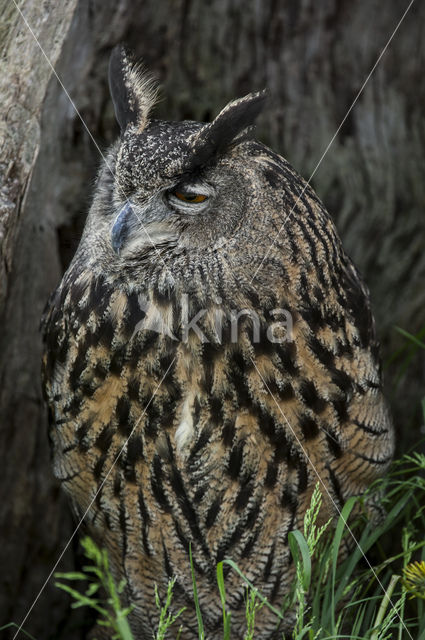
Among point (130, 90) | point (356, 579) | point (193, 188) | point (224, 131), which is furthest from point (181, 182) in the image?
point (356, 579)

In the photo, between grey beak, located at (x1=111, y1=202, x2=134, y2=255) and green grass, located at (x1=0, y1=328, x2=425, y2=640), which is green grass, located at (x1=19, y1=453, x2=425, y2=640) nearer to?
green grass, located at (x1=0, y1=328, x2=425, y2=640)

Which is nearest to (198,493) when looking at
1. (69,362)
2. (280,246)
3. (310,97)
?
(69,362)

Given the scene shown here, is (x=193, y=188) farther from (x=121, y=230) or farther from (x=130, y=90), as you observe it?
(x=130, y=90)

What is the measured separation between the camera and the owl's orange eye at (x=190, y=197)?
Answer: 5.74 feet

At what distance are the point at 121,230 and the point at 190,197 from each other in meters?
0.17

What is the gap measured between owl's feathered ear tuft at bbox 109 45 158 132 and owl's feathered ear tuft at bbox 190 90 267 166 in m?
0.19

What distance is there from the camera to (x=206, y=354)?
6.13 feet

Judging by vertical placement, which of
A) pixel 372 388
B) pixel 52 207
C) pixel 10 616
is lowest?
pixel 10 616

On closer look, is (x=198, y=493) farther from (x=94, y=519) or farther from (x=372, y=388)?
(x=372, y=388)

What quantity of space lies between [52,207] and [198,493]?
1.16 metres

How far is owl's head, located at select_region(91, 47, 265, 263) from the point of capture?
5.63 ft

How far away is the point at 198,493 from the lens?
6.44 feet

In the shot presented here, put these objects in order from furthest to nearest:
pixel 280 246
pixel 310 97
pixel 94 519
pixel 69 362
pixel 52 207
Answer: pixel 310 97
pixel 52 207
pixel 94 519
pixel 69 362
pixel 280 246

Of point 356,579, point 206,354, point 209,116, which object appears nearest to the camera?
point 206,354
